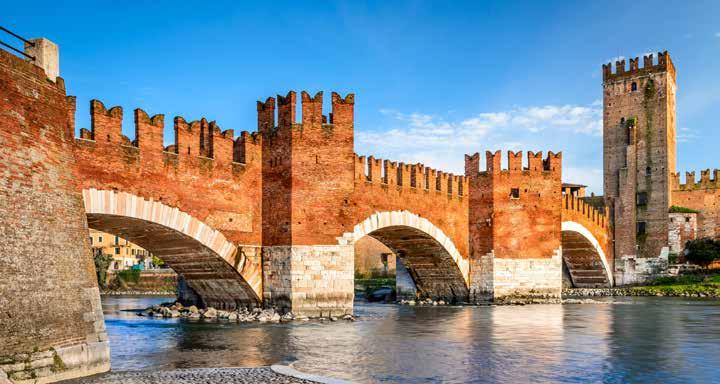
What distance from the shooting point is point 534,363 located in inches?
547

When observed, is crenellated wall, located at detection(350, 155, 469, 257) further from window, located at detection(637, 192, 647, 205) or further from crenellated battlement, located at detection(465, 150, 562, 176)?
window, located at detection(637, 192, 647, 205)

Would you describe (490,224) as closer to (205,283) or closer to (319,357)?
(205,283)

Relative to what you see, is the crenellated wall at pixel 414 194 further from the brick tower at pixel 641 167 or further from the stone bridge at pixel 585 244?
the brick tower at pixel 641 167

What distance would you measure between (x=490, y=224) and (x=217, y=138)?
50.0 ft

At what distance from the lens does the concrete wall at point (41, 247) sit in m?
10.1

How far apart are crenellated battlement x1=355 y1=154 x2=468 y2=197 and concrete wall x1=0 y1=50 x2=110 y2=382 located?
1440 cm

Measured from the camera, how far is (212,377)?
11.4 m

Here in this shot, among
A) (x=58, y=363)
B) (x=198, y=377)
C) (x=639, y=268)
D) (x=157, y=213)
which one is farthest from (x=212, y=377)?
(x=639, y=268)

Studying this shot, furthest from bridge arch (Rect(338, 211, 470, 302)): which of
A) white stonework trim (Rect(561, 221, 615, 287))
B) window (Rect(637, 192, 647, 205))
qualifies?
window (Rect(637, 192, 647, 205))

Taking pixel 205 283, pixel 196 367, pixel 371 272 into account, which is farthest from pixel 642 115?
pixel 196 367

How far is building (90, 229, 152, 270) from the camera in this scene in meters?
68.9

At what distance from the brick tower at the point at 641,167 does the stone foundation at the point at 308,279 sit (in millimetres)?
31755

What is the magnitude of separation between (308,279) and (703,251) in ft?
110

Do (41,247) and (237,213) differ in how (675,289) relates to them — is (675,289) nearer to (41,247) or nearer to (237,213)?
(237,213)
